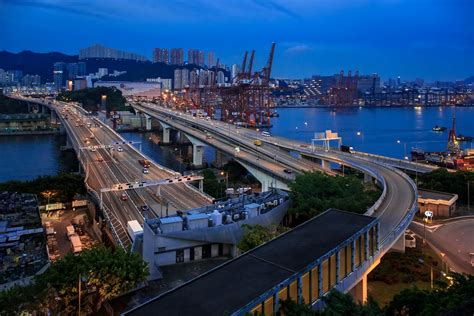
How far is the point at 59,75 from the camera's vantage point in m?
104

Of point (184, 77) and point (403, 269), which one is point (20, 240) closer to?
point (403, 269)

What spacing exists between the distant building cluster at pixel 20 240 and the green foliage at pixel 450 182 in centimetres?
1099

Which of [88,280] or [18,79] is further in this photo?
[18,79]

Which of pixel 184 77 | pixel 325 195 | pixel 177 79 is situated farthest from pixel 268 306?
pixel 177 79

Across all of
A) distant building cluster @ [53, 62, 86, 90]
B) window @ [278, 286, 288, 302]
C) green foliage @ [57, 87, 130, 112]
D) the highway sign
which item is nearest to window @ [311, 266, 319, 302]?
window @ [278, 286, 288, 302]

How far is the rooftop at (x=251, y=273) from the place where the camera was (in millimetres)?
3936

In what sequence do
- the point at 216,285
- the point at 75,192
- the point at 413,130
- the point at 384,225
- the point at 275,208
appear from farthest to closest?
the point at 413,130, the point at 75,192, the point at 275,208, the point at 384,225, the point at 216,285

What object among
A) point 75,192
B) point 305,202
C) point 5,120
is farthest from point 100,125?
point 305,202

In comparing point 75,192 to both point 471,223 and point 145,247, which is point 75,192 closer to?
point 145,247

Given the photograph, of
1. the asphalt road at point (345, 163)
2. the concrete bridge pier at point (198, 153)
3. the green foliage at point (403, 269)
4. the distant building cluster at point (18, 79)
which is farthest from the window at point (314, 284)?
the distant building cluster at point (18, 79)

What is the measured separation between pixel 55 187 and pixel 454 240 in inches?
447

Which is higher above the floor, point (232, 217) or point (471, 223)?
point (232, 217)

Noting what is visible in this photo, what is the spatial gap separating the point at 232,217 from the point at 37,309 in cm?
374

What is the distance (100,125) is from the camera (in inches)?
1196
